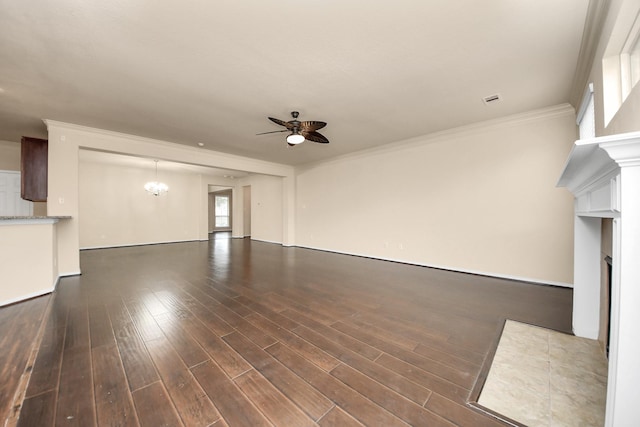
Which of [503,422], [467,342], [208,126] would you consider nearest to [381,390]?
[503,422]

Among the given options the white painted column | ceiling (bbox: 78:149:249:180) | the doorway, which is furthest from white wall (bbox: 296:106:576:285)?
the doorway

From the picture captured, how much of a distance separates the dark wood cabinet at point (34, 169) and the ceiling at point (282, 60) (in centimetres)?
42

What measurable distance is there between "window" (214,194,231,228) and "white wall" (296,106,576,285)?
9181 mm

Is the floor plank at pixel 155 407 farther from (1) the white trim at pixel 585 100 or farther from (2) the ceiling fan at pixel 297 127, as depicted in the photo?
(1) the white trim at pixel 585 100

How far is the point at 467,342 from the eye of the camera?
6.87 ft

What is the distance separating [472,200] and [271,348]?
4.11 m

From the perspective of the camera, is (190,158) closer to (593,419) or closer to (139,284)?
(139,284)

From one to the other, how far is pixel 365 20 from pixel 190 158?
4901 millimetres

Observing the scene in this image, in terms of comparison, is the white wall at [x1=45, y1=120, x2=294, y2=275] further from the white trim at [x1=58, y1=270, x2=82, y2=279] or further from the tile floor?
the tile floor

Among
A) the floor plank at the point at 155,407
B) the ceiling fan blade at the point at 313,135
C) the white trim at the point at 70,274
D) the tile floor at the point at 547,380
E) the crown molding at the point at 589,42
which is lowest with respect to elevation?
the tile floor at the point at 547,380

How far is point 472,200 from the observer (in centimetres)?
431

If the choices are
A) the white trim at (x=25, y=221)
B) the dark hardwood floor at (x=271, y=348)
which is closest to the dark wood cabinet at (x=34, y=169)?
the white trim at (x=25, y=221)

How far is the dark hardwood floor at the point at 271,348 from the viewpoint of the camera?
4.45 ft

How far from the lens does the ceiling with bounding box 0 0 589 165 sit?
1901mm
